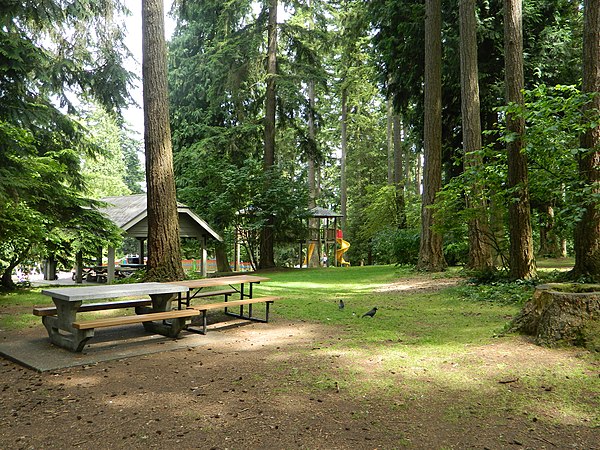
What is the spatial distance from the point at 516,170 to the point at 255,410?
8.01m

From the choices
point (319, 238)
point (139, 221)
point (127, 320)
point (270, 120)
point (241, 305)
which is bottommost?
point (241, 305)

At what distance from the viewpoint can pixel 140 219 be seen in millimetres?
18656

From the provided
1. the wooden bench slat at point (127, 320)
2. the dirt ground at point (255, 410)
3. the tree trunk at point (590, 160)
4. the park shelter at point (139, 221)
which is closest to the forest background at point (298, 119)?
the tree trunk at point (590, 160)

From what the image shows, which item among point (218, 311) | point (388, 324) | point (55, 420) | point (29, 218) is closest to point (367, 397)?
point (55, 420)

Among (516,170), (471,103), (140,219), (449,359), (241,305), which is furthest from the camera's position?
(140,219)

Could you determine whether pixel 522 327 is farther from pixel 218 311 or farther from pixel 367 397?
pixel 218 311

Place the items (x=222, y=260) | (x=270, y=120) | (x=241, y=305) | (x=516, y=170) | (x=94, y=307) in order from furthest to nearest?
1. (x=222, y=260)
2. (x=270, y=120)
3. (x=516, y=170)
4. (x=241, y=305)
5. (x=94, y=307)

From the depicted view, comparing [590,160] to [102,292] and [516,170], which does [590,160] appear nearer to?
[516,170]

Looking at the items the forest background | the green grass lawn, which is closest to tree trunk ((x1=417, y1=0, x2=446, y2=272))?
the forest background

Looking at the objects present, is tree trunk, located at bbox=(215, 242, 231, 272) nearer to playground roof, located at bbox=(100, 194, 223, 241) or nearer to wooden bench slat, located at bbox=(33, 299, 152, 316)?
playground roof, located at bbox=(100, 194, 223, 241)

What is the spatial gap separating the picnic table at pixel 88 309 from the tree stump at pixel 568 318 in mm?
4188

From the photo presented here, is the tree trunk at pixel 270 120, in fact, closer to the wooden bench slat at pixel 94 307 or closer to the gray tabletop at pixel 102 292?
the wooden bench slat at pixel 94 307

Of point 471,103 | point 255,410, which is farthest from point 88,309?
point 471,103

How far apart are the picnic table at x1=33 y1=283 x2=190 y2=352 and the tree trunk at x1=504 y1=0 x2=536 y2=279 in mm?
6807
